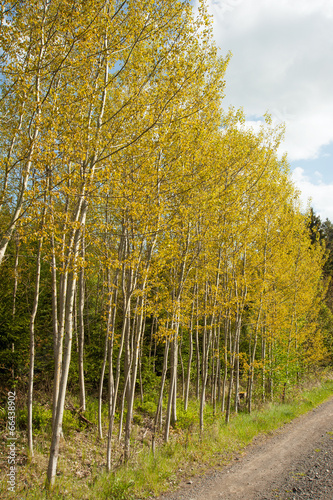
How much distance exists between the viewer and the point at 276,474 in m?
5.27

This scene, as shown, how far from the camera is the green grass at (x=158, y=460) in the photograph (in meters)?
4.49

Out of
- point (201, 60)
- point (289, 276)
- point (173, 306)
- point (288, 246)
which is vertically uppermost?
point (201, 60)

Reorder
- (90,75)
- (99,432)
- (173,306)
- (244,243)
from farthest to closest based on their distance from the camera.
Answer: (244,243) < (99,432) < (173,306) < (90,75)

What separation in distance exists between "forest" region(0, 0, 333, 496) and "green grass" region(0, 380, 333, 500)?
263mm

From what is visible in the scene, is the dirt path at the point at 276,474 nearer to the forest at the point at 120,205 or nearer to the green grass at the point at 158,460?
the green grass at the point at 158,460

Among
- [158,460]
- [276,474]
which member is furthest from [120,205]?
[276,474]

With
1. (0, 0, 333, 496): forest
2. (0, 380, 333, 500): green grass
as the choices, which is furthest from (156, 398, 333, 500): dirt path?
(0, 0, 333, 496): forest

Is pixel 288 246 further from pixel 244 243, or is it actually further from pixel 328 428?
pixel 328 428

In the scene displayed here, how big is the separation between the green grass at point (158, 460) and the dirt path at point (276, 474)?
1.01ft

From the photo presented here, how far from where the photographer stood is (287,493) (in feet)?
14.9

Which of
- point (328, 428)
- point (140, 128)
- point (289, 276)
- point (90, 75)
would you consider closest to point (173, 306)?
point (140, 128)

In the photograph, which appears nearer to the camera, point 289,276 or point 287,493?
point 287,493

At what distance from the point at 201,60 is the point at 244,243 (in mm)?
5029

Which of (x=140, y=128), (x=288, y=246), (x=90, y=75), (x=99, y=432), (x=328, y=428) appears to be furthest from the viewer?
(x=288, y=246)
